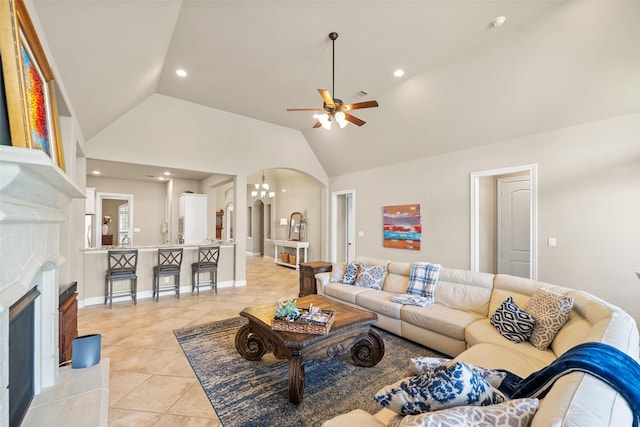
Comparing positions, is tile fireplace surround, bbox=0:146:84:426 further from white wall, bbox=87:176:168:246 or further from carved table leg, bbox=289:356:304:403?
white wall, bbox=87:176:168:246

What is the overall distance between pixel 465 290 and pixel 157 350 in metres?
3.65

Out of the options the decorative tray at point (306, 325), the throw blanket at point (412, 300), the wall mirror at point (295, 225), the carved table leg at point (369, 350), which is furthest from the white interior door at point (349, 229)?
the decorative tray at point (306, 325)

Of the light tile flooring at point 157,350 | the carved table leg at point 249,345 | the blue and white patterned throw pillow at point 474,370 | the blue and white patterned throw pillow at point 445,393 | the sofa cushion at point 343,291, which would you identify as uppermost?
the blue and white patterned throw pillow at point 445,393

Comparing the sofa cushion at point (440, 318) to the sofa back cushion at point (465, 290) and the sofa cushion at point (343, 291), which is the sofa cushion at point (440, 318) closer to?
the sofa back cushion at point (465, 290)

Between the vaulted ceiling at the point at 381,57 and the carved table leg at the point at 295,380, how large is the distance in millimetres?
2937

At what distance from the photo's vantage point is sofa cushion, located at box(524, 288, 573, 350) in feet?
7.43

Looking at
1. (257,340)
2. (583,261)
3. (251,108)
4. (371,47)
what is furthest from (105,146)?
(583,261)

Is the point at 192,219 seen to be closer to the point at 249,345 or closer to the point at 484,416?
the point at 249,345

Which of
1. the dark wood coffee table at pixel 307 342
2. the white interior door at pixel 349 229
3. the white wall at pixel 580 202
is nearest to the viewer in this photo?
the dark wood coffee table at pixel 307 342

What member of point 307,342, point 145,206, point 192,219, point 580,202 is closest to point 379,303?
point 307,342

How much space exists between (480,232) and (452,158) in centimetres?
147

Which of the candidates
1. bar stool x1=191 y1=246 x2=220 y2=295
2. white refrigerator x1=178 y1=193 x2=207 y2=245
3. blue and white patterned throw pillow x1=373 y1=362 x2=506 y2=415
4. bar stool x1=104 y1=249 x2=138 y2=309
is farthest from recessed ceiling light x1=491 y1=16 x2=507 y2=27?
white refrigerator x1=178 y1=193 x2=207 y2=245

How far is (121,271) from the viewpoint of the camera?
15.1 ft

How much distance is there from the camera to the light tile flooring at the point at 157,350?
209 centimetres
